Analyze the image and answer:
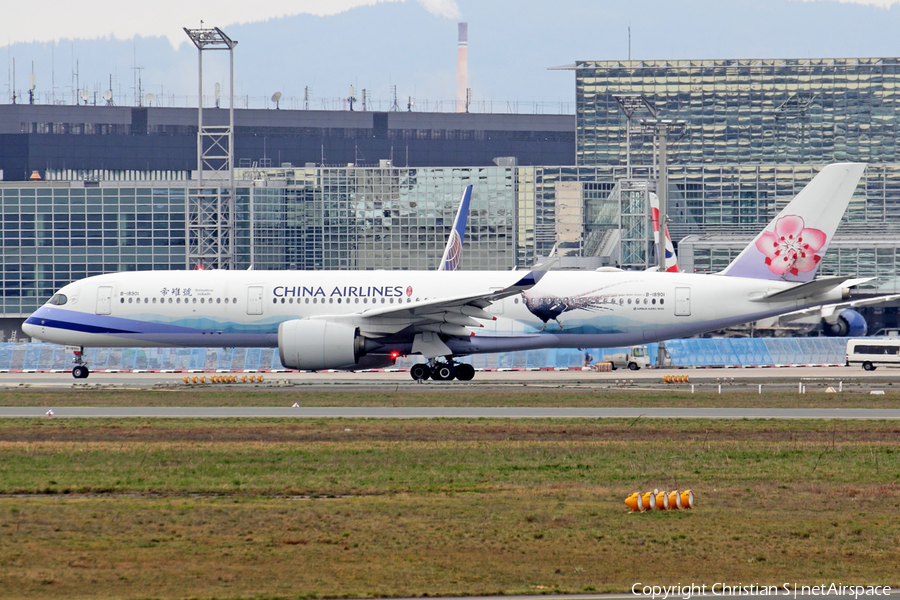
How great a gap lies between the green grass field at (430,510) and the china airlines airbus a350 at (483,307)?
1575 cm

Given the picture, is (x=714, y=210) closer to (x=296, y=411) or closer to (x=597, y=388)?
(x=597, y=388)

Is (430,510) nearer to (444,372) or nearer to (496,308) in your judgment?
(496,308)

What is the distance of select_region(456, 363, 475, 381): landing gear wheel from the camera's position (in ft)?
149

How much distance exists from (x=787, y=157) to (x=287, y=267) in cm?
10147

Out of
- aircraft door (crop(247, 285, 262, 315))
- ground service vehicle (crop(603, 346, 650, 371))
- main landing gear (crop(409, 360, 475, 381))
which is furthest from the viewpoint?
ground service vehicle (crop(603, 346, 650, 371))

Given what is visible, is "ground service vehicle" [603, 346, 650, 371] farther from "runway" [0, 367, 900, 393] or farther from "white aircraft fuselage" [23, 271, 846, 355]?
"white aircraft fuselage" [23, 271, 846, 355]

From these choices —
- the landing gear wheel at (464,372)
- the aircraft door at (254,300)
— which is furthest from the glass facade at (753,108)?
the aircraft door at (254,300)

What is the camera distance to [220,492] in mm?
19422

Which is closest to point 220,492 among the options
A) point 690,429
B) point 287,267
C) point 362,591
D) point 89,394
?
point 362,591

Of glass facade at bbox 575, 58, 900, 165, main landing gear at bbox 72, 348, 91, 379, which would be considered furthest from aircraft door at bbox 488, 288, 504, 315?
glass facade at bbox 575, 58, 900, 165

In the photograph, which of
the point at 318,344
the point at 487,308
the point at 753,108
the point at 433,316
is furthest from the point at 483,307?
the point at 753,108

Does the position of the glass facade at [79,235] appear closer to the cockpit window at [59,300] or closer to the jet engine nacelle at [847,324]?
the cockpit window at [59,300]

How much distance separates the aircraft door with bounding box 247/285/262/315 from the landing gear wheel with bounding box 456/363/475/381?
808 cm

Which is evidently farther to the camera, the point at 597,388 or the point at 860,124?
the point at 860,124
